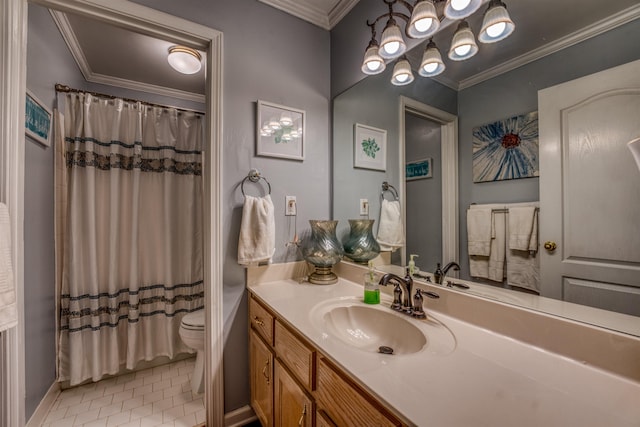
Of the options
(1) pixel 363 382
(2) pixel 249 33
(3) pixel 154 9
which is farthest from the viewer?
(2) pixel 249 33

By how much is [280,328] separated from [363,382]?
0.51 m

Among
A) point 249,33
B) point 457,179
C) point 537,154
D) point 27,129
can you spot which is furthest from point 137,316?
point 537,154

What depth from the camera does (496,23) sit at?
86 centimetres

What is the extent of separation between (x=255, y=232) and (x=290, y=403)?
74cm

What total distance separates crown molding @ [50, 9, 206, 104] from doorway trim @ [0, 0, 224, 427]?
0.65 m

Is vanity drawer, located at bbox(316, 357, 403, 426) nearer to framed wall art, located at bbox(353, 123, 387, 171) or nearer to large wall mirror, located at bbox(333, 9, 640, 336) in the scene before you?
large wall mirror, located at bbox(333, 9, 640, 336)

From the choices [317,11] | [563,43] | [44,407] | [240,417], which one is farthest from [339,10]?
[44,407]

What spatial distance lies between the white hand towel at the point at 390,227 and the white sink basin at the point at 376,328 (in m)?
0.38

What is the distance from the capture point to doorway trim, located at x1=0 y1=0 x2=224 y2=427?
99 centimetres

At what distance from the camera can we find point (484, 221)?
0.96m

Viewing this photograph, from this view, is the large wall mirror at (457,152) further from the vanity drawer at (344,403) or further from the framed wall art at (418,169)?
the vanity drawer at (344,403)

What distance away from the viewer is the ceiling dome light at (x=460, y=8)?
91cm

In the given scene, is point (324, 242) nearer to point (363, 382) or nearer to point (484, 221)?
point (484, 221)

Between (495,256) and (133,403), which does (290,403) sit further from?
(133,403)
